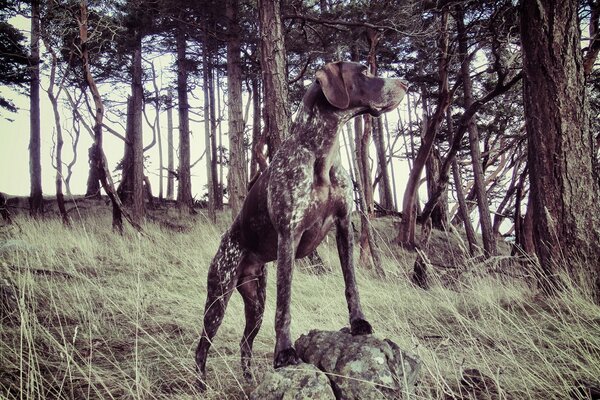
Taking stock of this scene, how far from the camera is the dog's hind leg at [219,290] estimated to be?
7.36 feet

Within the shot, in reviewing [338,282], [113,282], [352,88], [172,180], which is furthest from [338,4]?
[172,180]

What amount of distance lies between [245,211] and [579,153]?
139 inches

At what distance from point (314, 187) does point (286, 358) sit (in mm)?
807

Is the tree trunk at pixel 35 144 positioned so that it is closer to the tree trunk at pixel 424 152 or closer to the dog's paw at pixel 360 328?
the tree trunk at pixel 424 152

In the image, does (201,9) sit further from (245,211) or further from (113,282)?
(245,211)

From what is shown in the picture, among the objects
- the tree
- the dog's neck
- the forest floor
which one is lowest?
A: the forest floor

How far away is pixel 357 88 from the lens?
72.1 inches

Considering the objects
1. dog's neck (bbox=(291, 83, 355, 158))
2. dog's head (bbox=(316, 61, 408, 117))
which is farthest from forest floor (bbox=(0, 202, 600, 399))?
dog's head (bbox=(316, 61, 408, 117))

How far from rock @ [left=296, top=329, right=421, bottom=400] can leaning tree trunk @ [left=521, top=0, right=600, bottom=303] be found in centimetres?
280

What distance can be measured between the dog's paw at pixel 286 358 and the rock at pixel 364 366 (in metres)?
0.17

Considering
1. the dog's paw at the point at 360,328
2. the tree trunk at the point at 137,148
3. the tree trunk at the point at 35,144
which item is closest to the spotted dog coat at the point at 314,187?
the dog's paw at the point at 360,328

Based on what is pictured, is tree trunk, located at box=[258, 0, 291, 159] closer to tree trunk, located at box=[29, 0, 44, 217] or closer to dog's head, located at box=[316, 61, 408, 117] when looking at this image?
dog's head, located at box=[316, 61, 408, 117]

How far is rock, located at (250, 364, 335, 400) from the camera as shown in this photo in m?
1.53

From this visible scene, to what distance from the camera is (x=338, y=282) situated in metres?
5.55
